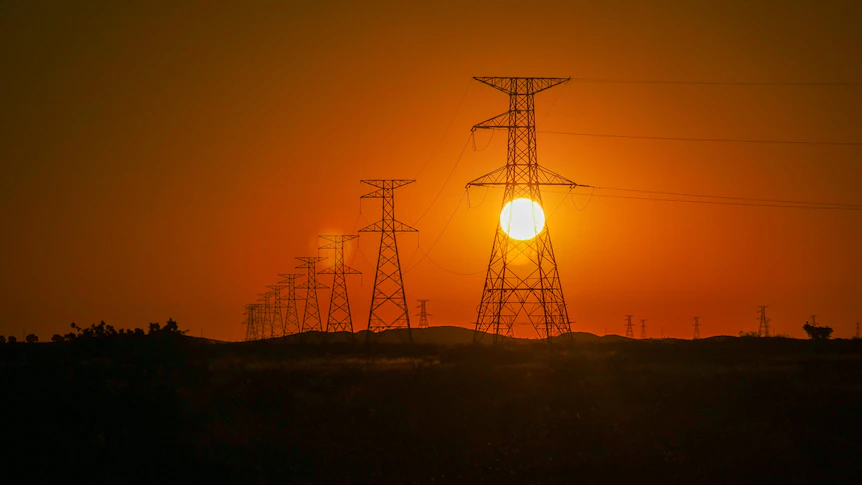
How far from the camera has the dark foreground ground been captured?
2756 cm

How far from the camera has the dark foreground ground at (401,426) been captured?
2756 cm

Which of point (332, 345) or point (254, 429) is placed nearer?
point (254, 429)

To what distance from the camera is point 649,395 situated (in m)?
41.7

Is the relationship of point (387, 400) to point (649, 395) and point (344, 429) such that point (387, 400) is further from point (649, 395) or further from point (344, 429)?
point (649, 395)

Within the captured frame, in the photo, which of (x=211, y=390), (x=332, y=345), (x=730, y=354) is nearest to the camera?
(x=211, y=390)

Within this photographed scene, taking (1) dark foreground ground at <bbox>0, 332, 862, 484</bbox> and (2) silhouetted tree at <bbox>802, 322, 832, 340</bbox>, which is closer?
(1) dark foreground ground at <bbox>0, 332, 862, 484</bbox>

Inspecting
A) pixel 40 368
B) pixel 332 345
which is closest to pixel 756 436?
pixel 40 368

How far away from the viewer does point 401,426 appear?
34.2 meters

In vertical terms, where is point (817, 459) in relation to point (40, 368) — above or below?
below

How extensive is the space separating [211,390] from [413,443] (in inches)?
387

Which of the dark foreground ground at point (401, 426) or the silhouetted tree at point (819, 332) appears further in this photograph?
the silhouetted tree at point (819, 332)

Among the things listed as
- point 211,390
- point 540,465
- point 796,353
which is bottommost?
point 540,465

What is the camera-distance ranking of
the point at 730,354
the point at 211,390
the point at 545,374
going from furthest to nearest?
the point at 730,354, the point at 545,374, the point at 211,390

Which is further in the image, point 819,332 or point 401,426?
point 819,332
